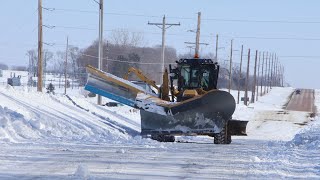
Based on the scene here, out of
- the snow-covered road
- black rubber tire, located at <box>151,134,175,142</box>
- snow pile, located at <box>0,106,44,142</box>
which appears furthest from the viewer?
black rubber tire, located at <box>151,134,175,142</box>

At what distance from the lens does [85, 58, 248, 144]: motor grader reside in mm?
18562

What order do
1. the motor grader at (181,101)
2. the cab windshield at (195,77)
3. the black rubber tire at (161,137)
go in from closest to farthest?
1. the motor grader at (181,101)
2. the black rubber tire at (161,137)
3. the cab windshield at (195,77)

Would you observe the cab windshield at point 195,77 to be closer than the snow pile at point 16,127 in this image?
No

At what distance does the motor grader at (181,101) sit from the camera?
60.9ft


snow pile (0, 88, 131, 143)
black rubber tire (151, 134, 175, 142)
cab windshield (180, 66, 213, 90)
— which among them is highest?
cab windshield (180, 66, 213, 90)

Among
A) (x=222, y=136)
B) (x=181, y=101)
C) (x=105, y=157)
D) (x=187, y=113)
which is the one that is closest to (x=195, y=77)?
(x=181, y=101)

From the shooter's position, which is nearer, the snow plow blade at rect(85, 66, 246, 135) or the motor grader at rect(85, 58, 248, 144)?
the snow plow blade at rect(85, 66, 246, 135)

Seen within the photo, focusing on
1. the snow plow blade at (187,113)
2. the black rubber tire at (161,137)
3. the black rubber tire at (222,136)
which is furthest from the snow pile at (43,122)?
the black rubber tire at (222,136)

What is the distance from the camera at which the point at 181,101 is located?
19922 millimetres

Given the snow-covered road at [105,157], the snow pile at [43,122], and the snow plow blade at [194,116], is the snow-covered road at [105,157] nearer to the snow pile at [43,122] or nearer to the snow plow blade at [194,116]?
the snow pile at [43,122]

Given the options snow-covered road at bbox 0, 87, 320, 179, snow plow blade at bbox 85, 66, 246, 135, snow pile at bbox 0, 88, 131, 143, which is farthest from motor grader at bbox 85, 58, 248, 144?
snow-covered road at bbox 0, 87, 320, 179

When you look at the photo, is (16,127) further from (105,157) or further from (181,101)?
(105,157)

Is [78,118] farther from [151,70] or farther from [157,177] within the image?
[151,70]

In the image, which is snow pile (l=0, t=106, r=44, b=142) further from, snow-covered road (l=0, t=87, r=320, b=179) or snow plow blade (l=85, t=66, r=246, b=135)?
snow plow blade (l=85, t=66, r=246, b=135)
